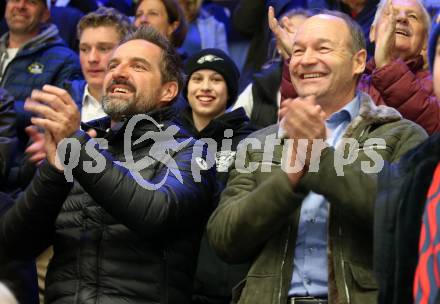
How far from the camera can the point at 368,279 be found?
12.2 ft

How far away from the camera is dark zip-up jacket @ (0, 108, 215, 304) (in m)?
4.21

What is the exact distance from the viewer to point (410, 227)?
3.17m

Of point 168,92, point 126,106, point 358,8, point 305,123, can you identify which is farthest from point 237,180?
point 358,8

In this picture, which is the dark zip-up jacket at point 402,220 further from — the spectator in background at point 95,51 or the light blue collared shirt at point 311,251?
the spectator in background at point 95,51

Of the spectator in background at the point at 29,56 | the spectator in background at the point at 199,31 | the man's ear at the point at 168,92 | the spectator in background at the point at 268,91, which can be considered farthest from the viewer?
the spectator in background at the point at 199,31

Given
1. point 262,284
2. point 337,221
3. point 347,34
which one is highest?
point 347,34

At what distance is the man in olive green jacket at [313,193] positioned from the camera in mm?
3686

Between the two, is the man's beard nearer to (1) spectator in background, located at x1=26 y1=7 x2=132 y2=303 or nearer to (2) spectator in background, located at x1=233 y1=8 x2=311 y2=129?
(1) spectator in background, located at x1=26 y1=7 x2=132 y2=303

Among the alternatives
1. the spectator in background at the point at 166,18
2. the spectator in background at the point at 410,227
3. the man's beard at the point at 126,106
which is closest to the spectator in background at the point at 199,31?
the spectator in background at the point at 166,18

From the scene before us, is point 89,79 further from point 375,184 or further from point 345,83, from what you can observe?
point 375,184

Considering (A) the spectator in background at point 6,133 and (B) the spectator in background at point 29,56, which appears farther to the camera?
(B) the spectator in background at point 29,56

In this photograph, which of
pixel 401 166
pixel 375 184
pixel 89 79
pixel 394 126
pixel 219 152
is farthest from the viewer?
pixel 89 79

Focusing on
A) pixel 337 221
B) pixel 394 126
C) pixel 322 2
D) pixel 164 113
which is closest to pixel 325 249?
pixel 337 221

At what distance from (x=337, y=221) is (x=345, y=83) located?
2.59 feet
